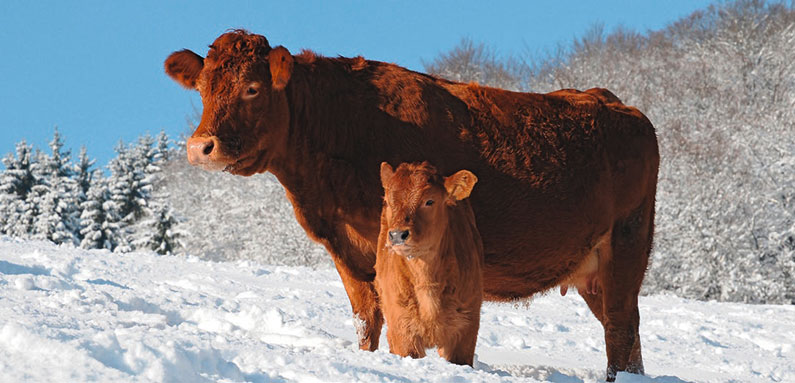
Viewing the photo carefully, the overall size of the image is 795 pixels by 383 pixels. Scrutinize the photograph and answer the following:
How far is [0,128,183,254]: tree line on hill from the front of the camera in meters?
40.0

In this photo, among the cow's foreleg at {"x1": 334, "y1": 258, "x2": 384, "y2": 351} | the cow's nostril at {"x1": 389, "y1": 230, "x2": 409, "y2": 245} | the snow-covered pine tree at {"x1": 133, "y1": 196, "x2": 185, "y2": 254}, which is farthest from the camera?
the snow-covered pine tree at {"x1": 133, "y1": 196, "x2": 185, "y2": 254}

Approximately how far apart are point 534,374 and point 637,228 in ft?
4.81

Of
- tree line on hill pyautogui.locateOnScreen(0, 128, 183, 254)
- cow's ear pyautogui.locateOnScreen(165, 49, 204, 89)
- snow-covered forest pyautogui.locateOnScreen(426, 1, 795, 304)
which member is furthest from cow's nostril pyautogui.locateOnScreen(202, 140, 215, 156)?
tree line on hill pyautogui.locateOnScreen(0, 128, 183, 254)

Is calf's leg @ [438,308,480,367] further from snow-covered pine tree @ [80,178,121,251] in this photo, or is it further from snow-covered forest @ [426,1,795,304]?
snow-covered pine tree @ [80,178,121,251]

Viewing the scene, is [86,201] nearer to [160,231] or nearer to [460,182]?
[160,231]

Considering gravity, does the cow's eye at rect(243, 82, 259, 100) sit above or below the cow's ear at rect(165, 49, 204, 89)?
below

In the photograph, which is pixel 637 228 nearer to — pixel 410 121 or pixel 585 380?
pixel 585 380

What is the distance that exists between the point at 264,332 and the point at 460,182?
2.82 m

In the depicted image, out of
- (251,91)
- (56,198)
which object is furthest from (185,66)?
(56,198)

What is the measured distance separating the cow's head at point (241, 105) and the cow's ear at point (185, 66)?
78 mm

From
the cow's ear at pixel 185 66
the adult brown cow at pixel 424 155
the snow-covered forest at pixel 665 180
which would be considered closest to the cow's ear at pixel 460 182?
the adult brown cow at pixel 424 155


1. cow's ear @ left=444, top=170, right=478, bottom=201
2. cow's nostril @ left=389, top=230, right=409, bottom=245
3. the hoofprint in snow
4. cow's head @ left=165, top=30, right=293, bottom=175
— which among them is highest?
cow's head @ left=165, top=30, right=293, bottom=175

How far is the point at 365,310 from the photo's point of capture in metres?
6.32

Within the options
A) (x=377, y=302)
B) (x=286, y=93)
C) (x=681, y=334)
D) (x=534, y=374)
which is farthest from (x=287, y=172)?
(x=681, y=334)
